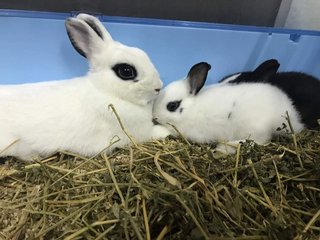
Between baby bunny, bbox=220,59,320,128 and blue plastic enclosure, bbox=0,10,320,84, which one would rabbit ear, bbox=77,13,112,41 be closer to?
blue plastic enclosure, bbox=0,10,320,84

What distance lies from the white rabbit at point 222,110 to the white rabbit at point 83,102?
0.54 ft

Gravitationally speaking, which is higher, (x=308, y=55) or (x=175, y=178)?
(x=308, y=55)

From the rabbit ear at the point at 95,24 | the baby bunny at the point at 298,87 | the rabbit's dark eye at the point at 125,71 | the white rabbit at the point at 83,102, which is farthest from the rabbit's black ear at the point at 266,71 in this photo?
the rabbit ear at the point at 95,24

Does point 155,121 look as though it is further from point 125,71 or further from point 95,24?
point 95,24

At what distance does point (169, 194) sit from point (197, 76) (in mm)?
668

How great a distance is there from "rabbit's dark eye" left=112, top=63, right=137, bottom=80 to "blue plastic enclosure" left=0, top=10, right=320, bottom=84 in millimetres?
364

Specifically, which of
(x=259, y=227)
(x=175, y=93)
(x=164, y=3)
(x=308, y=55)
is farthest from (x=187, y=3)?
(x=259, y=227)

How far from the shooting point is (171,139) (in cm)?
161

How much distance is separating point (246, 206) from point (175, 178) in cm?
24

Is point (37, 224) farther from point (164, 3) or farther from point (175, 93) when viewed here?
point (164, 3)

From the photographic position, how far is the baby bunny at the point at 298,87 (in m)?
1.51

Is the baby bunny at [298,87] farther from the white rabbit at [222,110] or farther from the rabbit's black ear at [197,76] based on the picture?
the rabbit's black ear at [197,76]

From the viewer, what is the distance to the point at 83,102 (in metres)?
1.45

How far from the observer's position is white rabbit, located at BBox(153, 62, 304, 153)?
4.80ft
